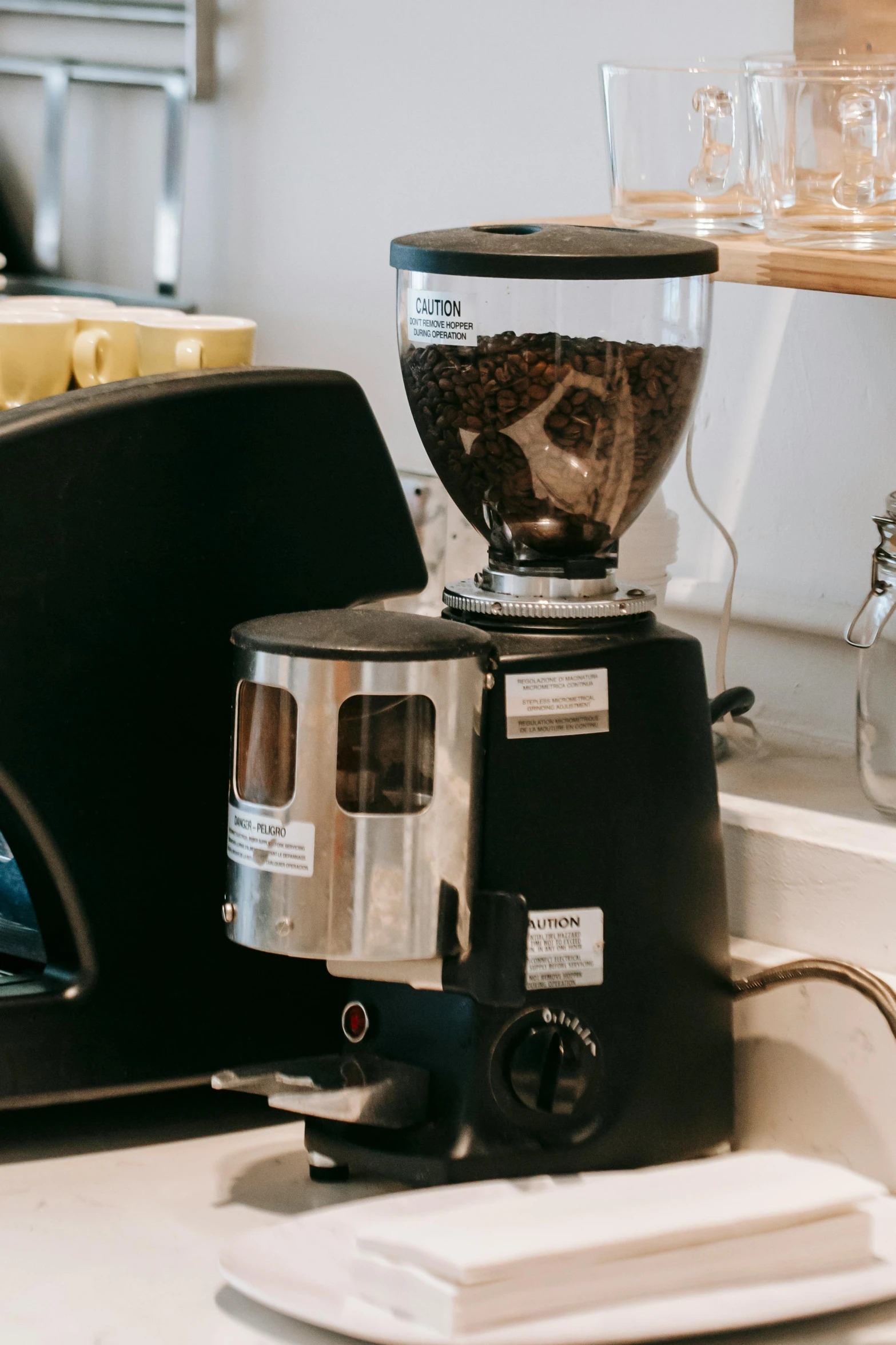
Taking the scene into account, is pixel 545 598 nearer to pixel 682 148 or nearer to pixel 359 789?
pixel 359 789

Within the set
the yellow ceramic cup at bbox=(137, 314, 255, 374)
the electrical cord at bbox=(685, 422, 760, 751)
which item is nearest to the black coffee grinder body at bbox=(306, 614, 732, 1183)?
the electrical cord at bbox=(685, 422, 760, 751)

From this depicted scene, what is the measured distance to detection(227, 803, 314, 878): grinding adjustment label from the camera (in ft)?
2.35

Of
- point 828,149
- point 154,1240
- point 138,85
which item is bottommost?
point 154,1240

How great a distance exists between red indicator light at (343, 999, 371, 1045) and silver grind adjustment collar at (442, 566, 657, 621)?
0.19m

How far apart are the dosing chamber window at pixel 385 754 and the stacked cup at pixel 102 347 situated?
0.50m

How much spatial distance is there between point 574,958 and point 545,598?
0.16 meters

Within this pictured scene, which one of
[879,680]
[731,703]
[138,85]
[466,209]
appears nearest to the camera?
[879,680]

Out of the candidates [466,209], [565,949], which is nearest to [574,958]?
[565,949]

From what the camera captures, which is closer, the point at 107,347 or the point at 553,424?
the point at 553,424

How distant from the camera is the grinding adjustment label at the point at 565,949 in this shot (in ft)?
2.44

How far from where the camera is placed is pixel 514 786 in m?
0.75

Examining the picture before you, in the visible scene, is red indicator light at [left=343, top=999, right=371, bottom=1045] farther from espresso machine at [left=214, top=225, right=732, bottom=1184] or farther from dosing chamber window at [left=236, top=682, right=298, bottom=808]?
dosing chamber window at [left=236, top=682, right=298, bottom=808]

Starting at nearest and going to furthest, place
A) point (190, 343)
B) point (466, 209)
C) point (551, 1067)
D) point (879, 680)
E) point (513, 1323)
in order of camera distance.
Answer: point (513, 1323), point (551, 1067), point (879, 680), point (190, 343), point (466, 209)

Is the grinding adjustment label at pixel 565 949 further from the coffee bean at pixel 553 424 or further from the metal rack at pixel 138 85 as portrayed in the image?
the metal rack at pixel 138 85
